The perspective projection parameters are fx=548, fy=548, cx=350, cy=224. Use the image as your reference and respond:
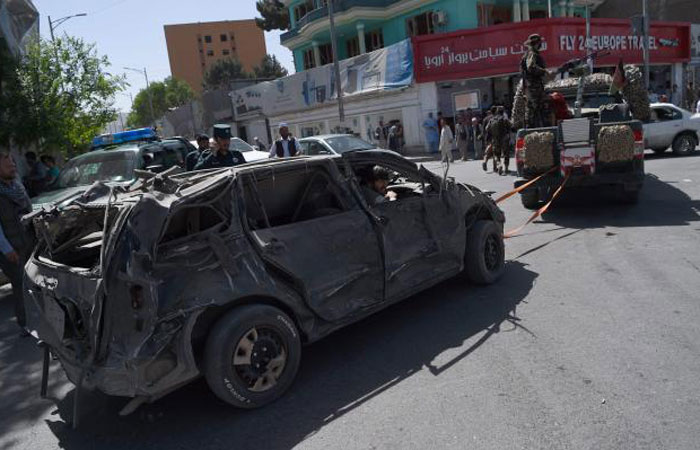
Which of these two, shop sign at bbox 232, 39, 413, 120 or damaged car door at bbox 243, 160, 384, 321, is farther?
shop sign at bbox 232, 39, 413, 120

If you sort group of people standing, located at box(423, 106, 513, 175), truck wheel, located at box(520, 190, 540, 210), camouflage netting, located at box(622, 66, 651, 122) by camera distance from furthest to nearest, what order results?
group of people standing, located at box(423, 106, 513, 175), camouflage netting, located at box(622, 66, 651, 122), truck wheel, located at box(520, 190, 540, 210)

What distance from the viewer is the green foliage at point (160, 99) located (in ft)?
264

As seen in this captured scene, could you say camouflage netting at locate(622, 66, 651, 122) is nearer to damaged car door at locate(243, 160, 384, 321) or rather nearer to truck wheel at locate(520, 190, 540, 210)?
truck wheel at locate(520, 190, 540, 210)

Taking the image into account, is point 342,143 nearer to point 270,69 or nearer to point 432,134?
point 432,134

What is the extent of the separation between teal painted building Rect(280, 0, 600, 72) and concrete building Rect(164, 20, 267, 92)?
198 feet

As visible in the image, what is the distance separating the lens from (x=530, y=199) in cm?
978

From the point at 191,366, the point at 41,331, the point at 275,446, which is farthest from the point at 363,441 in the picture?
the point at 41,331

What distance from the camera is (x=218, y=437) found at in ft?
11.2

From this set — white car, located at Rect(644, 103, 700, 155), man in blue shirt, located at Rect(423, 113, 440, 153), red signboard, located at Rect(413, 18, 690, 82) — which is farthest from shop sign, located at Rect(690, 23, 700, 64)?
white car, located at Rect(644, 103, 700, 155)

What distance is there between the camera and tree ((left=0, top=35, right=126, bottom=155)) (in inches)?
469

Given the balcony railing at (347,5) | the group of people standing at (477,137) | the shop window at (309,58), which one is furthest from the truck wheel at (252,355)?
the shop window at (309,58)

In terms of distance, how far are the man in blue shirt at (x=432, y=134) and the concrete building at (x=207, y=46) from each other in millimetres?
75356

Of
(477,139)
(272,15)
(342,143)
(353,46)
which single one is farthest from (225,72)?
(342,143)

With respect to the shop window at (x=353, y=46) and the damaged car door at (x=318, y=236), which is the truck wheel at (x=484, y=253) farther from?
the shop window at (x=353, y=46)
